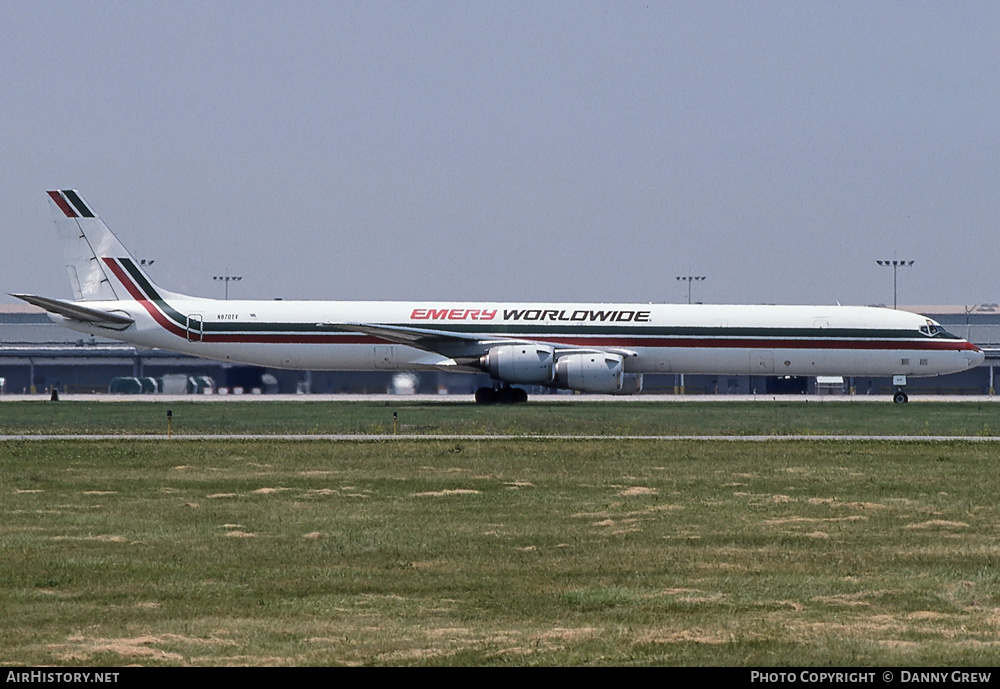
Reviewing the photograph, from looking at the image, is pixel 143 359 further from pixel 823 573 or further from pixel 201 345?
pixel 823 573

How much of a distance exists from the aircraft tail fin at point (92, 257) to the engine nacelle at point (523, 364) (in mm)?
16412

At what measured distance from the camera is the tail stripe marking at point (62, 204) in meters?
61.5

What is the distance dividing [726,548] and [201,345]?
4414cm

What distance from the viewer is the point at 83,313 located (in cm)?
5778

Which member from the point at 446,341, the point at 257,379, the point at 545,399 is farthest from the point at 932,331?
the point at 257,379

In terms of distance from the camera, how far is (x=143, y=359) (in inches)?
4365

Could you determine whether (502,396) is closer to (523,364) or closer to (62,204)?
(523,364)

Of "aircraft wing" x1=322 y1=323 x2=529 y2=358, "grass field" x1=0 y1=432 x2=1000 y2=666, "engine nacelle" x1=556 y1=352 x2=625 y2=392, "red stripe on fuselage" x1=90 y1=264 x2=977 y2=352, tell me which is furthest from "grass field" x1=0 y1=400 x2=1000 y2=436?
"grass field" x1=0 y1=432 x2=1000 y2=666

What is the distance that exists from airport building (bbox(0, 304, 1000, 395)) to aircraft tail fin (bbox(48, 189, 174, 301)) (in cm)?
1951

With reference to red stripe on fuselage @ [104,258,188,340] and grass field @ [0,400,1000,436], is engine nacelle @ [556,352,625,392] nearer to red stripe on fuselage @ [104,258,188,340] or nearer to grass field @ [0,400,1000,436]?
grass field @ [0,400,1000,436]

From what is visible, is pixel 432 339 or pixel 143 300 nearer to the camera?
pixel 432 339

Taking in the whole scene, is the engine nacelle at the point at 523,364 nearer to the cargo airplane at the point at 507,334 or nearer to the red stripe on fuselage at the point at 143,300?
the cargo airplane at the point at 507,334

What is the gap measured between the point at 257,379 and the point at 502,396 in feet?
111

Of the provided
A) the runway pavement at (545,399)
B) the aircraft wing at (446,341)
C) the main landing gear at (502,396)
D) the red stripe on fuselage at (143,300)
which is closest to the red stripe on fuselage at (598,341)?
the red stripe on fuselage at (143,300)
